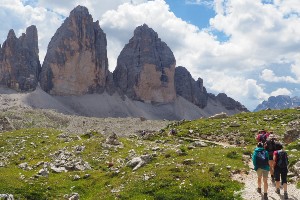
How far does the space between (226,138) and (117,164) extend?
69.2ft

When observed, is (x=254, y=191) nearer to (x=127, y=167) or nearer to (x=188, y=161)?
(x=188, y=161)

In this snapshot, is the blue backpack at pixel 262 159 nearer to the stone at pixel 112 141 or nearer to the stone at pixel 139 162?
the stone at pixel 139 162

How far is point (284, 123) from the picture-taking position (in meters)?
53.2

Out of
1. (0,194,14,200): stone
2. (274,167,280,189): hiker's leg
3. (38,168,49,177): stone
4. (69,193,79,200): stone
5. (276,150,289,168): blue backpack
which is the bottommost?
(69,193,79,200): stone

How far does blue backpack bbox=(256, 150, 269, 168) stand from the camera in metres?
23.4

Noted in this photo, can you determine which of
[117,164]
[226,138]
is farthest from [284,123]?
[117,164]

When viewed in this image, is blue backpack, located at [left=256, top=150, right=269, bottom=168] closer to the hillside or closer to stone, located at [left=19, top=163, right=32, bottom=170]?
the hillside

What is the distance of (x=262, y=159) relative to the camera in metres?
23.5

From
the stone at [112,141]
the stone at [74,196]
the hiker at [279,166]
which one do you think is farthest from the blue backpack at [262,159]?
the stone at [112,141]

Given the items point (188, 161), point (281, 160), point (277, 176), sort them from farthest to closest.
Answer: point (188, 161) < point (281, 160) < point (277, 176)

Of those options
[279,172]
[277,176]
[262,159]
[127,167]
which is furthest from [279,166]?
[127,167]

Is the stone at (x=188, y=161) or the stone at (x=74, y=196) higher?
the stone at (x=188, y=161)

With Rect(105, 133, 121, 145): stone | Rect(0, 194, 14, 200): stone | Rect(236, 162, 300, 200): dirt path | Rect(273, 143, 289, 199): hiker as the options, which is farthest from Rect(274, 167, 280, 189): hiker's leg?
Rect(105, 133, 121, 145): stone

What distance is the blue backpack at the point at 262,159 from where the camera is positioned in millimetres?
23406
